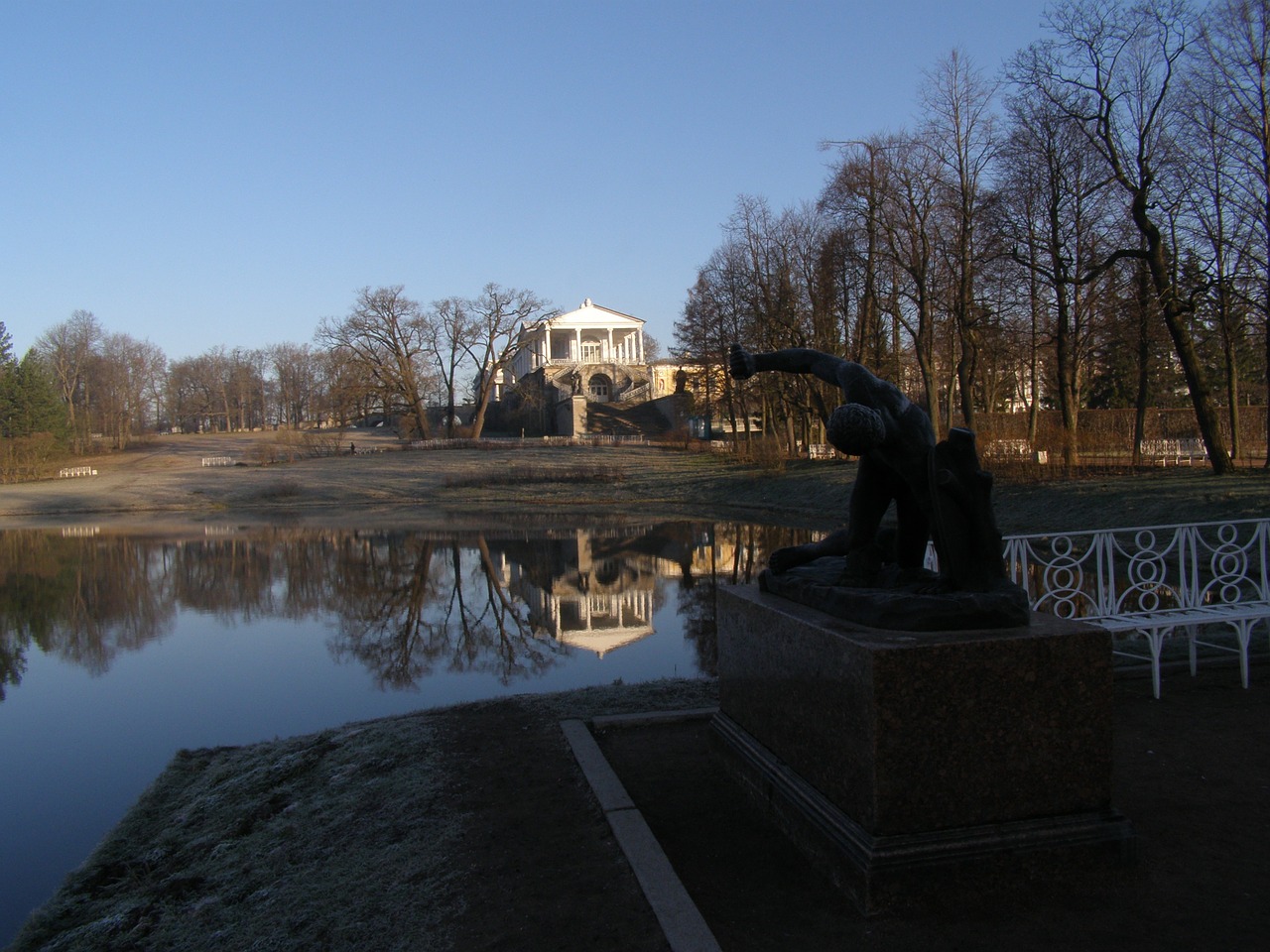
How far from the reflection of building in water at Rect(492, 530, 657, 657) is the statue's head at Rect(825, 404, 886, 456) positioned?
5.90 meters

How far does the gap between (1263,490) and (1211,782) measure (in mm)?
13466

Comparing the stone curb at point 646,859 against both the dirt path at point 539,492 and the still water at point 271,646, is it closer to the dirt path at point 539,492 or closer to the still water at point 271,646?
the still water at point 271,646

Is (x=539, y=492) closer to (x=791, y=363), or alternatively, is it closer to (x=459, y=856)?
(x=791, y=363)

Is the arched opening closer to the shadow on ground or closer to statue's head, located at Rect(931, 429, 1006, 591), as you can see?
the shadow on ground

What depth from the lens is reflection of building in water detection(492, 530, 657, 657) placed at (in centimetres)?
1074

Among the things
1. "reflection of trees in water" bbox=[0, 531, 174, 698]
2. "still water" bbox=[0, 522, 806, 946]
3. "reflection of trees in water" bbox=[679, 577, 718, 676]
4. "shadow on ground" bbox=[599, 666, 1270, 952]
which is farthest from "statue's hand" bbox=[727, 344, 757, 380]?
"reflection of trees in water" bbox=[0, 531, 174, 698]

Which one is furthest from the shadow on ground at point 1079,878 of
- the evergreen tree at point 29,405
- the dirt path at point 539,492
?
the evergreen tree at point 29,405

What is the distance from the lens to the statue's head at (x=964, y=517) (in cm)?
400

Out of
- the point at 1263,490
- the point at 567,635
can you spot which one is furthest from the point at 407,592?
the point at 1263,490

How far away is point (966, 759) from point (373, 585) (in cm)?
1285

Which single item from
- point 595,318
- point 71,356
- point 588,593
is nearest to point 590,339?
point 595,318

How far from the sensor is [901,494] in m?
4.67

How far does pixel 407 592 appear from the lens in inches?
559

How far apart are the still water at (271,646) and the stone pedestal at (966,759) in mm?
4085
